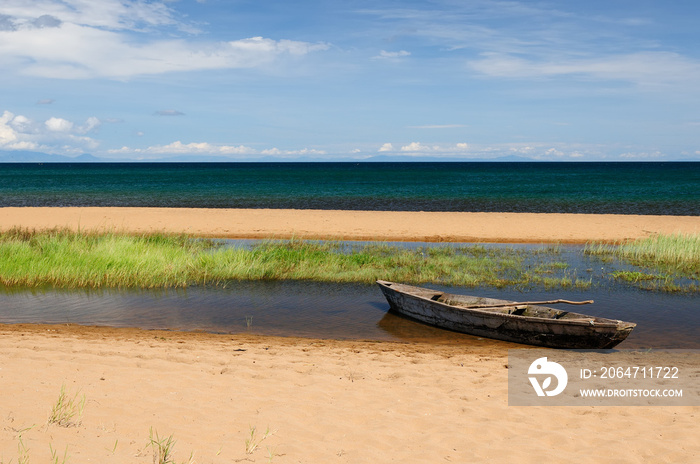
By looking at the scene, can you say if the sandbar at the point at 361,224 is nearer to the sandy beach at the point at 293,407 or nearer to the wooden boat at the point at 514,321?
the wooden boat at the point at 514,321

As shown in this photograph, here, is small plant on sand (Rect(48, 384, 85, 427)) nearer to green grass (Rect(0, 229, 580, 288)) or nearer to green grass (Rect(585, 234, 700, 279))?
green grass (Rect(0, 229, 580, 288))

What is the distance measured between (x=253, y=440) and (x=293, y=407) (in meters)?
1.27

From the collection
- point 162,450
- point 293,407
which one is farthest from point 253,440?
point 293,407

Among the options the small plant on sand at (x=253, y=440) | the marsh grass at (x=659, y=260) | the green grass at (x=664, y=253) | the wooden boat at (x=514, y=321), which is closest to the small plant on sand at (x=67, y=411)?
the small plant on sand at (x=253, y=440)

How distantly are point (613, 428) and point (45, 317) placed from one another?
40.3ft

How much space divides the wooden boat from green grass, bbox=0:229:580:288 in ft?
13.2

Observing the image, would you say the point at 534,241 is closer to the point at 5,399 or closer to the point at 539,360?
the point at 539,360

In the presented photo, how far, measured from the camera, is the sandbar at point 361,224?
27.3 metres

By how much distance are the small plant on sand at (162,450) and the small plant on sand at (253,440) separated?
623 mm

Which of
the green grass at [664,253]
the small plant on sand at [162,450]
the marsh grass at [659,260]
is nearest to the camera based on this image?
the small plant on sand at [162,450]

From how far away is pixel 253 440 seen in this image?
594 centimetres

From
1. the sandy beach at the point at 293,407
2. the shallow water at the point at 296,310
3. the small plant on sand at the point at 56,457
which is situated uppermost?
the small plant on sand at the point at 56,457

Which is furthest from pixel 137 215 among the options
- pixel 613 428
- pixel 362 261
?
pixel 613 428

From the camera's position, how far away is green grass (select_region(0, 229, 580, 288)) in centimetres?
1661
